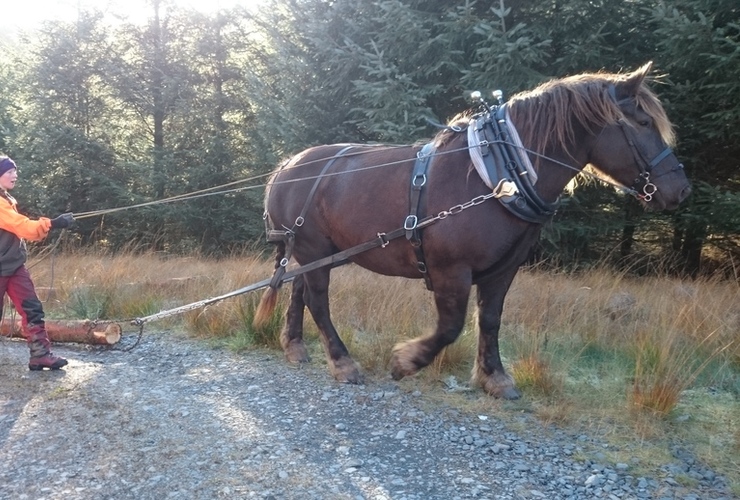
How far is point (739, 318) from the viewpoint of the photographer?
17.4 ft

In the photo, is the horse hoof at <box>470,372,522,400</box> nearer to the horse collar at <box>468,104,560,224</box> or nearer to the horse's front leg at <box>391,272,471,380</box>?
the horse's front leg at <box>391,272,471,380</box>

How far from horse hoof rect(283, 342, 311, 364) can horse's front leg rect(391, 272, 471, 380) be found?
1325 mm

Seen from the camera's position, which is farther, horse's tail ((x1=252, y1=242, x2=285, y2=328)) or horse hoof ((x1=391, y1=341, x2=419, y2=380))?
→ horse's tail ((x1=252, y1=242, x2=285, y2=328))

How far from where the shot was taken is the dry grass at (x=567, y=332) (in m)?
3.76

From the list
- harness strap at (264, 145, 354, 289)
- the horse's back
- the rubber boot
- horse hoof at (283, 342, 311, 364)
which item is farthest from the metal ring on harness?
the rubber boot

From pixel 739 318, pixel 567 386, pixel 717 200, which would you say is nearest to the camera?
pixel 567 386

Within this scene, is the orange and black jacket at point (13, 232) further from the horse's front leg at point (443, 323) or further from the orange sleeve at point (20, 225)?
the horse's front leg at point (443, 323)

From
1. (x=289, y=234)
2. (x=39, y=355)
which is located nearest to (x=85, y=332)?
(x=39, y=355)

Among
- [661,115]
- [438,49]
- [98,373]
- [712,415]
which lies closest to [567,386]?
[712,415]

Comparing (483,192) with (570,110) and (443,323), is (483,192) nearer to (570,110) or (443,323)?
(570,110)

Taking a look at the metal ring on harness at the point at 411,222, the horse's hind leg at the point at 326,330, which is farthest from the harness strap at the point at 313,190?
the metal ring on harness at the point at 411,222

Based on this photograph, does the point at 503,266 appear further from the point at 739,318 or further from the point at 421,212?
the point at 739,318

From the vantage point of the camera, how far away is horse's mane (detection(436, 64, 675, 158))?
3.65 meters

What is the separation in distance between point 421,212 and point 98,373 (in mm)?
2901
